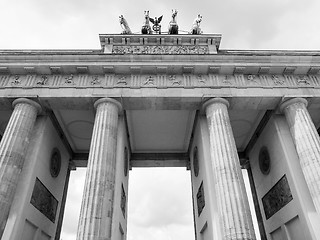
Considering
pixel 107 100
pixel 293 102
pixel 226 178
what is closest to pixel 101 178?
pixel 107 100

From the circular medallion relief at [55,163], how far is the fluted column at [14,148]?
298 centimetres

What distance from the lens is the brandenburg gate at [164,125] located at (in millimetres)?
11203

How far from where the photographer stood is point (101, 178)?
11.0 m

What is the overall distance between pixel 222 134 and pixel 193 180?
6.14 metres

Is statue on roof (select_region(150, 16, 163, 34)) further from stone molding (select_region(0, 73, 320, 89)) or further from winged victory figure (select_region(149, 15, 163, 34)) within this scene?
stone molding (select_region(0, 73, 320, 89))

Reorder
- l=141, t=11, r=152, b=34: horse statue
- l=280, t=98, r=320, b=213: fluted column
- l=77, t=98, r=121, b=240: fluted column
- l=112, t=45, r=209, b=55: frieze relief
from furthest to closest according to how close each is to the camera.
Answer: l=141, t=11, r=152, b=34: horse statue → l=112, t=45, r=209, b=55: frieze relief → l=280, t=98, r=320, b=213: fluted column → l=77, t=98, r=121, b=240: fluted column

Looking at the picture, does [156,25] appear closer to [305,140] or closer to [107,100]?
[107,100]

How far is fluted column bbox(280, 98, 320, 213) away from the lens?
37.8 feet

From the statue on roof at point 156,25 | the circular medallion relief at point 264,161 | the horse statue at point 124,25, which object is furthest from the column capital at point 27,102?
the circular medallion relief at point 264,161

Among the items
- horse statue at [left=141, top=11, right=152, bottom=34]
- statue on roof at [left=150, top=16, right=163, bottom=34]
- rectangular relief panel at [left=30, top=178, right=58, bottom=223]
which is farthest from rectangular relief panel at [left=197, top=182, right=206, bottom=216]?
statue on roof at [left=150, top=16, right=163, bottom=34]

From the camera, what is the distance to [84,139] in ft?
59.4

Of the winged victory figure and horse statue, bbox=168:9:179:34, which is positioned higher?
the winged victory figure

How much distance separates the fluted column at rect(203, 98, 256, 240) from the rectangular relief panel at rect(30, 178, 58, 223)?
9.32 meters

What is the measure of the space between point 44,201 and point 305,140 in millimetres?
14607
